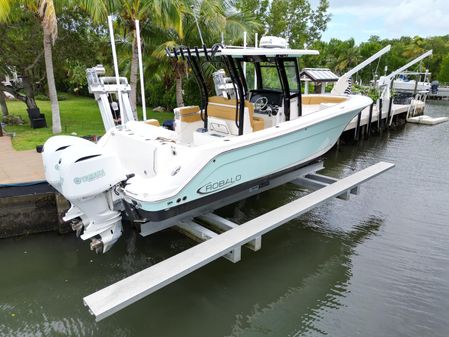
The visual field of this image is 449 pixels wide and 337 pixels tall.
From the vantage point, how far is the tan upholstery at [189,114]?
5844mm

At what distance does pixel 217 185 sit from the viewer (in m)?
4.53

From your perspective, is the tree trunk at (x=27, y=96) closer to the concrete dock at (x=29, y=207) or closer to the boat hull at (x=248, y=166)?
the concrete dock at (x=29, y=207)

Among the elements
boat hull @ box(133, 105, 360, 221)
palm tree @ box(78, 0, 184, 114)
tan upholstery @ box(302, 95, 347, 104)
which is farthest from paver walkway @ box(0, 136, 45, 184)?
tan upholstery @ box(302, 95, 347, 104)

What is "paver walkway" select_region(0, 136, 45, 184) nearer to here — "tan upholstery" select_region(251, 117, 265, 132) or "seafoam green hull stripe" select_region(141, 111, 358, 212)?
"seafoam green hull stripe" select_region(141, 111, 358, 212)

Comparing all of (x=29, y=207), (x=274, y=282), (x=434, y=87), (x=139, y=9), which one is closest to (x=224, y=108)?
(x=274, y=282)

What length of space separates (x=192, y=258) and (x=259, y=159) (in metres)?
1.71

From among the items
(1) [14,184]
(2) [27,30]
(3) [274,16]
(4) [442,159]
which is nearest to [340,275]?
(1) [14,184]

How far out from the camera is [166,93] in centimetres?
1639

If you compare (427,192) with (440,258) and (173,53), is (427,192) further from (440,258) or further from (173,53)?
(173,53)

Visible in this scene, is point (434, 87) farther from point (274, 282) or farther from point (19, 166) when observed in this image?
point (19, 166)

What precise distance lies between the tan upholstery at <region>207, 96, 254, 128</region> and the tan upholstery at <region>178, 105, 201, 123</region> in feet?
1.26

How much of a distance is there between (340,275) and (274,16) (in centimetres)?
1905

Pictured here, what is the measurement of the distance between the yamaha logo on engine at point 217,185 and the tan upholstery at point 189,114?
5.38ft

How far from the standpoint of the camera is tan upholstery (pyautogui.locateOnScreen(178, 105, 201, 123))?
584cm
